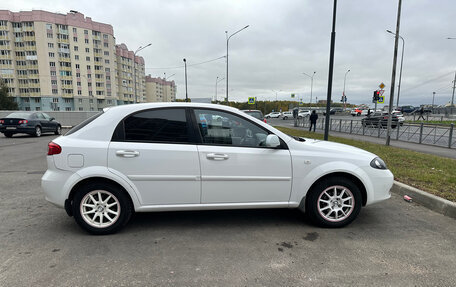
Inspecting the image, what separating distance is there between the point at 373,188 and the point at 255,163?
5.45ft

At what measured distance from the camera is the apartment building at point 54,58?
6188cm

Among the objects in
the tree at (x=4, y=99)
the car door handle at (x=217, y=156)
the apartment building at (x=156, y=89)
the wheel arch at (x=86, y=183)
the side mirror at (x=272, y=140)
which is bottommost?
the wheel arch at (x=86, y=183)

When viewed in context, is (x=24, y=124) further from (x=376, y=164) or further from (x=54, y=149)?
(x=376, y=164)

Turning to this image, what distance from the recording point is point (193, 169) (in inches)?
125

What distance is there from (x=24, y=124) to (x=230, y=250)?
53.1ft

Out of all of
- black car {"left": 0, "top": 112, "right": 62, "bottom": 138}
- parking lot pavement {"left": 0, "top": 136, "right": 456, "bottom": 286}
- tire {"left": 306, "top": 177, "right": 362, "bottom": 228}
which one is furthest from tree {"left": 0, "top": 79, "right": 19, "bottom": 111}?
tire {"left": 306, "top": 177, "right": 362, "bottom": 228}

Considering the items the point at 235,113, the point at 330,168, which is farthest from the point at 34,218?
the point at 330,168

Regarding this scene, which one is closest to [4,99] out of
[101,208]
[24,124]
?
[24,124]

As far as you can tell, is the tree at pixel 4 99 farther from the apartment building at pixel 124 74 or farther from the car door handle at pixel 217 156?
the car door handle at pixel 217 156

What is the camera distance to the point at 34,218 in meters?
3.70

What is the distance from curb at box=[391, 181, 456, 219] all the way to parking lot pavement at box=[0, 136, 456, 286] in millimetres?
136

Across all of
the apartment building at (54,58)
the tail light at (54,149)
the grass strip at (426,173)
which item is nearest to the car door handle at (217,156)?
the tail light at (54,149)

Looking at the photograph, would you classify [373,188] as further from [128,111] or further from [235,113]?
[128,111]

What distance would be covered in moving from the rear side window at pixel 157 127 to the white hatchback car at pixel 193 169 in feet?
0.04
